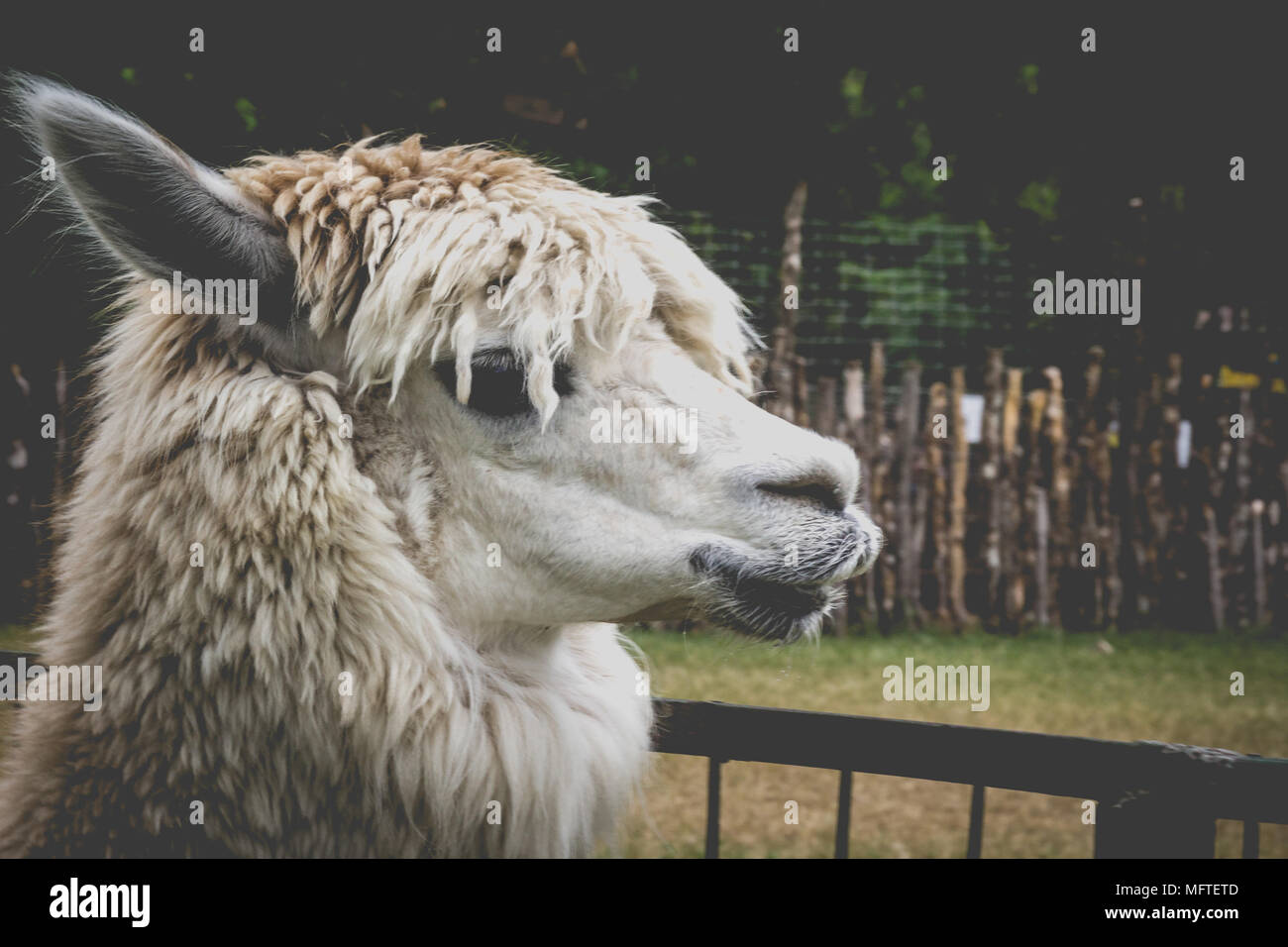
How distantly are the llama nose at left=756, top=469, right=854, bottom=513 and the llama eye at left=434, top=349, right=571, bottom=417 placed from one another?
381mm

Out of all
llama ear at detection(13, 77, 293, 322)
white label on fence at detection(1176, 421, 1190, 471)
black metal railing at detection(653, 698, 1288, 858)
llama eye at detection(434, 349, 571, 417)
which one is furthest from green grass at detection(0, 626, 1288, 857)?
llama ear at detection(13, 77, 293, 322)

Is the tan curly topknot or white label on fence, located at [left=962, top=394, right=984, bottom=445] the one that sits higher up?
the tan curly topknot

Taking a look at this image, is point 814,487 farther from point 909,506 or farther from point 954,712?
point 909,506

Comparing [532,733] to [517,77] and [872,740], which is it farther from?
[517,77]

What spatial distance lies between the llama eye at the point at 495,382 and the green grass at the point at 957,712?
1.95 metres

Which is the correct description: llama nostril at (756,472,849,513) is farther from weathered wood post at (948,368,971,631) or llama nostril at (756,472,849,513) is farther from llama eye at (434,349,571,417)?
weathered wood post at (948,368,971,631)

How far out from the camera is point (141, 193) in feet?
5.12

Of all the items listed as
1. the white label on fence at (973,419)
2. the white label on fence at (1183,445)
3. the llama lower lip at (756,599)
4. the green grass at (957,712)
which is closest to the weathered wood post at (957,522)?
the white label on fence at (973,419)

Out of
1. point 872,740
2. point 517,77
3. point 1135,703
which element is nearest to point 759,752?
point 872,740

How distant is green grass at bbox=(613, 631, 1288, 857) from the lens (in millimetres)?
4938

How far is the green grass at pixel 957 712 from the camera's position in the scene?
4938mm

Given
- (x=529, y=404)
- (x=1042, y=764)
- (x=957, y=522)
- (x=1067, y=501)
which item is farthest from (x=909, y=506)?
(x=529, y=404)

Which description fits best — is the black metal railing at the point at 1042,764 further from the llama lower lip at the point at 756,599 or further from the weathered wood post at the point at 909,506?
the weathered wood post at the point at 909,506

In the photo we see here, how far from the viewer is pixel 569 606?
67.3 inches
